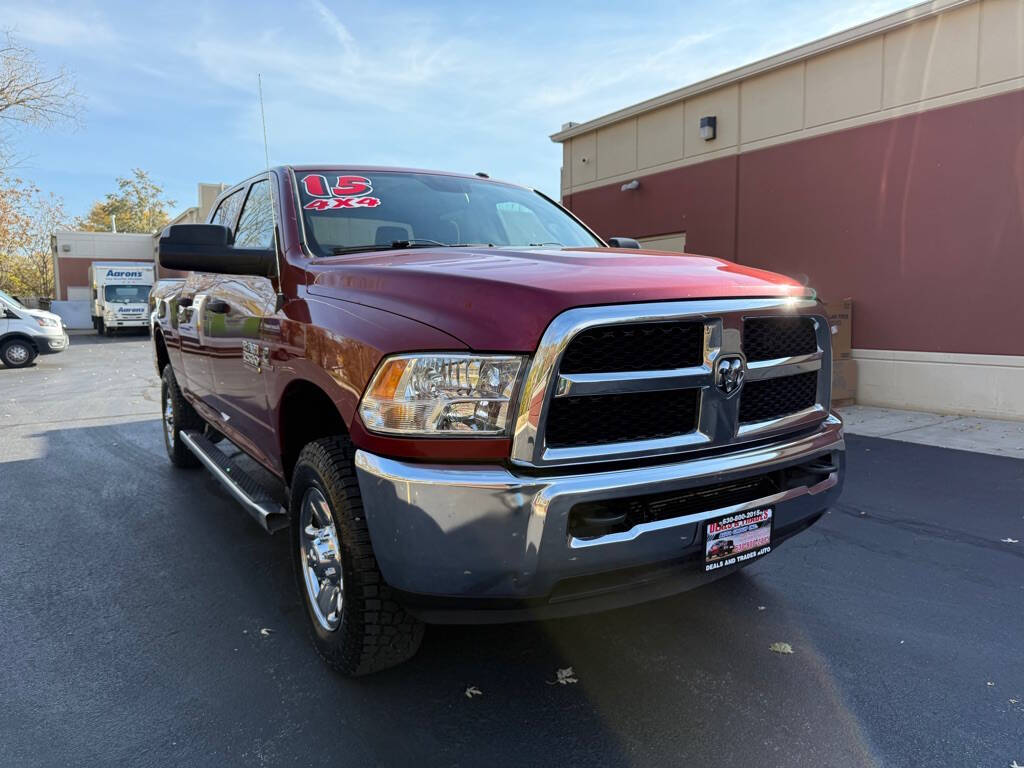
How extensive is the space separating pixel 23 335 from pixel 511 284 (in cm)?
1616

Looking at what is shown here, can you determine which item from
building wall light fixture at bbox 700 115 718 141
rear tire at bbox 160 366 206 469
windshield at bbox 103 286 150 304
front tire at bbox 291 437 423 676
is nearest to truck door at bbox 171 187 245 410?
rear tire at bbox 160 366 206 469

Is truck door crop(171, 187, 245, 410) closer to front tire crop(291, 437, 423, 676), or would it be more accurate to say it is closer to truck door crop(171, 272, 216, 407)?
truck door crop(171, 272, 216, 407)

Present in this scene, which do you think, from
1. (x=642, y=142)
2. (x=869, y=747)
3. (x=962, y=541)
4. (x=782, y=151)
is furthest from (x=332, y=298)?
(x=642, y=142)

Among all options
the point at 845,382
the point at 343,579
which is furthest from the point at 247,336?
the point at 845,382

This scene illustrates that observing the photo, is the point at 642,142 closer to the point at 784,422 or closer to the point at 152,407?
the point at 152,407

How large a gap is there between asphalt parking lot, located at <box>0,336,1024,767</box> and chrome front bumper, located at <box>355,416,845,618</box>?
1.94 feet

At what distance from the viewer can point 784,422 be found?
8.31 ft

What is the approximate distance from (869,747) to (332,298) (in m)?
2.29

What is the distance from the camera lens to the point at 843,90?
29.3 feet

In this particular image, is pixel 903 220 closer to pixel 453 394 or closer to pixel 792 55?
pixel 792 55

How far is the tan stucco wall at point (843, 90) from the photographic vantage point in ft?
24.9

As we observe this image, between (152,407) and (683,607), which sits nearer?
(683,607)

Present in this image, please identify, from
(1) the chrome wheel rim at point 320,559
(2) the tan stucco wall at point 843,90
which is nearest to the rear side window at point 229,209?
(1) the chrome wheel rim at point 320,559

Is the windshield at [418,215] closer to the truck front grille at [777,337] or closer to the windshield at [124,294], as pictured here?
the truck front grille at [777,337]
